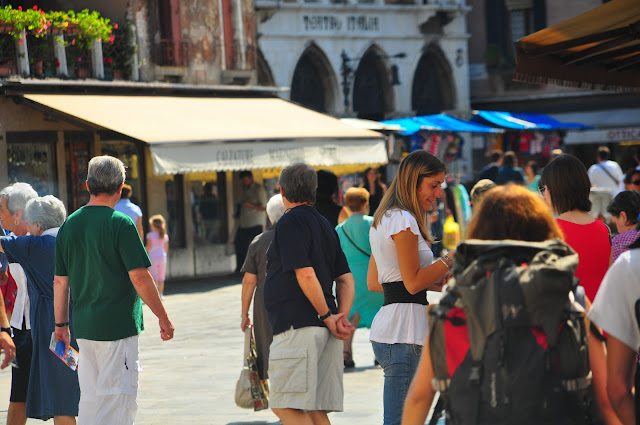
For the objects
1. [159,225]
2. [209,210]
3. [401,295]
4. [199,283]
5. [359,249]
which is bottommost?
[199,283]

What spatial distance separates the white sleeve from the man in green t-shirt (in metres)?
1.29

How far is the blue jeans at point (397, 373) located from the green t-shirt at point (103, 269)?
1378 mm

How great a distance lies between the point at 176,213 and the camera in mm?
20656

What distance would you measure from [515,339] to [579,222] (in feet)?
7.41

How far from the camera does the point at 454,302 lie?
142 inches

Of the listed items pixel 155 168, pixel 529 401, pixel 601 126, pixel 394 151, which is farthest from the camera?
pixel 601 126

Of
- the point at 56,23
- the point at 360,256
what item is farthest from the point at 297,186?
the point at 56,23

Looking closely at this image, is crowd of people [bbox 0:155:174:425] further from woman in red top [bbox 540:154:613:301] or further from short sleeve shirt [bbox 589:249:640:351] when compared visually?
short sleeve shirt [bbox 589:249:640:351]

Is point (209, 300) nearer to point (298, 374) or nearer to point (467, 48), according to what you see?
point (298, 374)

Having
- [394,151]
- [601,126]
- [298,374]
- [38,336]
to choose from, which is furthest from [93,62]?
[601,126]

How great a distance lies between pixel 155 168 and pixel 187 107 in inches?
129

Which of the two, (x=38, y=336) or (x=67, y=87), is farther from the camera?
(x=67, y=87)

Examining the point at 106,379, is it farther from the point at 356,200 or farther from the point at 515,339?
the point at 356,200

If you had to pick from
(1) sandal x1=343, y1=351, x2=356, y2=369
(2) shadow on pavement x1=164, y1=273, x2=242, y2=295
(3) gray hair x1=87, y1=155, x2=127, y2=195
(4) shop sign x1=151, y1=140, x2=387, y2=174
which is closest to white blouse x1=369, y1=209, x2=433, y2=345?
(3) gray hair x1=87, y1=155, x2=127, y2=195
